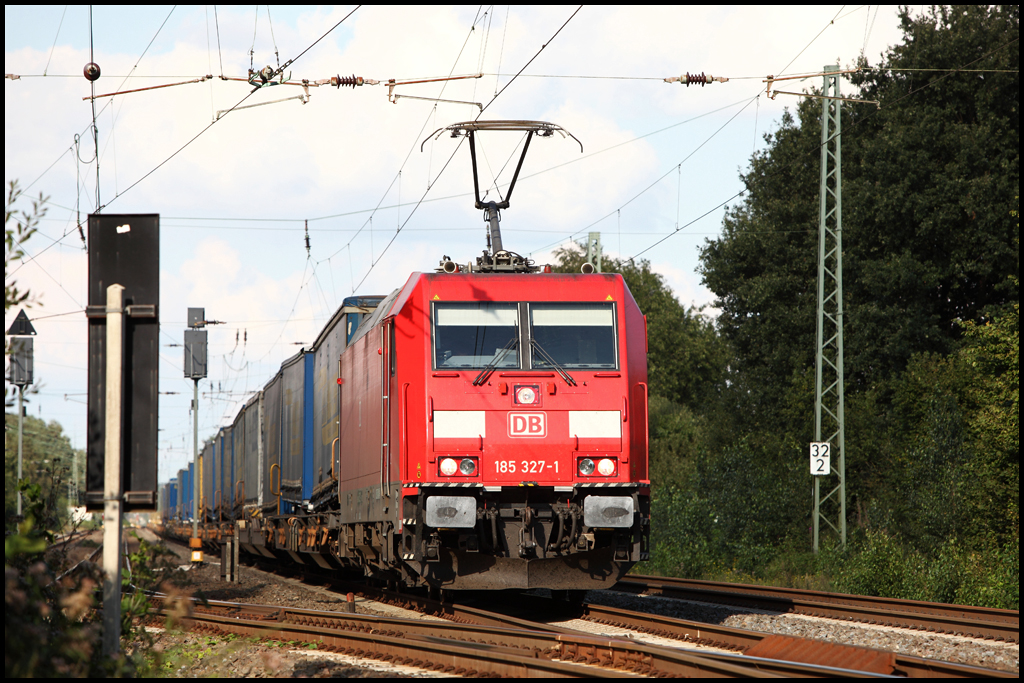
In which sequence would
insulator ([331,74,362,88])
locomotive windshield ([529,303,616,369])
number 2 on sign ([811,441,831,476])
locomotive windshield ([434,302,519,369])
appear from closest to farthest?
locomotive windshield ([434,302,519,369]) < locomotive windshield ([529,303,616,369]) < insulator ([331,74,362,88]) < number 2 on sign ([811,441,831,476])

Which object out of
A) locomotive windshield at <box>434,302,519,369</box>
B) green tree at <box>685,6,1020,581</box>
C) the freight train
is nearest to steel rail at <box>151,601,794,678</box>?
the freight train

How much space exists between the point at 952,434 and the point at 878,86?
19.1 m

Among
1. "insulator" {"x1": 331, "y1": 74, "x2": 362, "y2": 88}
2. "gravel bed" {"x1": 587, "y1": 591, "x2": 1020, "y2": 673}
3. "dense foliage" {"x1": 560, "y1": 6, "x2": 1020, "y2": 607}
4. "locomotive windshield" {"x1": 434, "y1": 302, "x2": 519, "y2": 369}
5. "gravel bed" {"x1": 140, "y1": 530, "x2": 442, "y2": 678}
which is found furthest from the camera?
"dense foliage" {"x1": 560, "y1": 6, "x2": 1020, "y2": 607}

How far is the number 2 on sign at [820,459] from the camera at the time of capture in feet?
68.2

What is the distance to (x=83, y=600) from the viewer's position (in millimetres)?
5332

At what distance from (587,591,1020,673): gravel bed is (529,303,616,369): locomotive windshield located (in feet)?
12.4

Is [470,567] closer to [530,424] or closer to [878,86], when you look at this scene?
[530,424]

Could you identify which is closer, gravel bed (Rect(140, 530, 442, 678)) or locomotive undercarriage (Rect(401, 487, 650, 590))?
gravel bed (Rect(140, 530, 442, 678))

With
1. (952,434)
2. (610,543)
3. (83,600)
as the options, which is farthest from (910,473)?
(83,600)

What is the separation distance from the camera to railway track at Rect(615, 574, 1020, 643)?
38.5ft

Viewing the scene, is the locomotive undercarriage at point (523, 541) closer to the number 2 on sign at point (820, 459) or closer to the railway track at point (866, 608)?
the railway track at point (866, 608)

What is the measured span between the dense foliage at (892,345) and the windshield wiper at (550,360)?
785 cm

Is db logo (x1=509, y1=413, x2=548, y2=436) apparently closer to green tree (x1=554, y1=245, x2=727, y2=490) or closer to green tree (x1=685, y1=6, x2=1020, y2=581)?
green tree (x1=685, y1=6, x2=1020, y2=581)

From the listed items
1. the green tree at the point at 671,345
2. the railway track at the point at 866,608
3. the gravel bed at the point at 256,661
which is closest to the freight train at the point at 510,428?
the gravel bed at the point at 256,661
